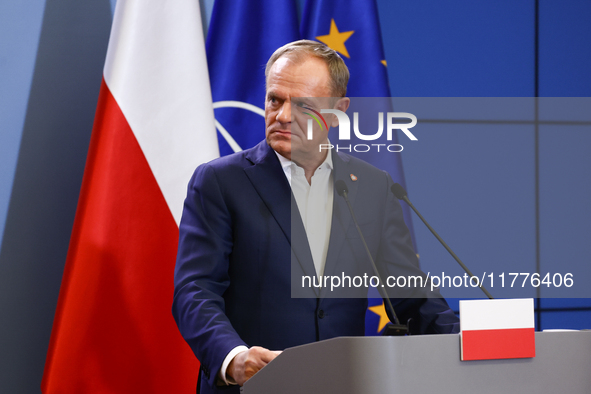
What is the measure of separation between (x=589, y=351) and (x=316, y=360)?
1.53ft

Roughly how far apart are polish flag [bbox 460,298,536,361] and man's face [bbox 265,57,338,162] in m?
0.75

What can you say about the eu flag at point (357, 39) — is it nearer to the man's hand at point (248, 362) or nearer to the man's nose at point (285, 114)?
the man's nose at point (285, 114)

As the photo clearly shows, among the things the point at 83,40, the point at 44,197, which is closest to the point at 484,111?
the point at 83,40

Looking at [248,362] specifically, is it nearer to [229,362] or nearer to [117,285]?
[229,362]

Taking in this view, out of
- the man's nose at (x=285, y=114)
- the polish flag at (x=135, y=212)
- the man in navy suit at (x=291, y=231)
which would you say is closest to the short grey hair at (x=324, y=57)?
the man in navy suit at (x=291, y=231)

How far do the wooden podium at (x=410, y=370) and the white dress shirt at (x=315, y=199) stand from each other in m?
0.60

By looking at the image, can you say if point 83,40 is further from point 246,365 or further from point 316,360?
point 316,360

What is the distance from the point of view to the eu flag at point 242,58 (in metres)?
2.24

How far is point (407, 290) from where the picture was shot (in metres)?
1.44

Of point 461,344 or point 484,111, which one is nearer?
point 461,344

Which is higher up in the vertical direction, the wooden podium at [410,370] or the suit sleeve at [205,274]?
the suit sleeve at [205,274]

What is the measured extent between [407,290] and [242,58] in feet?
4.32

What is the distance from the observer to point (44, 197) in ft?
7.00

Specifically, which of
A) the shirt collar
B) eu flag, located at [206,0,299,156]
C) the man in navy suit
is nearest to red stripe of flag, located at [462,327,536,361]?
the man in navy suit
